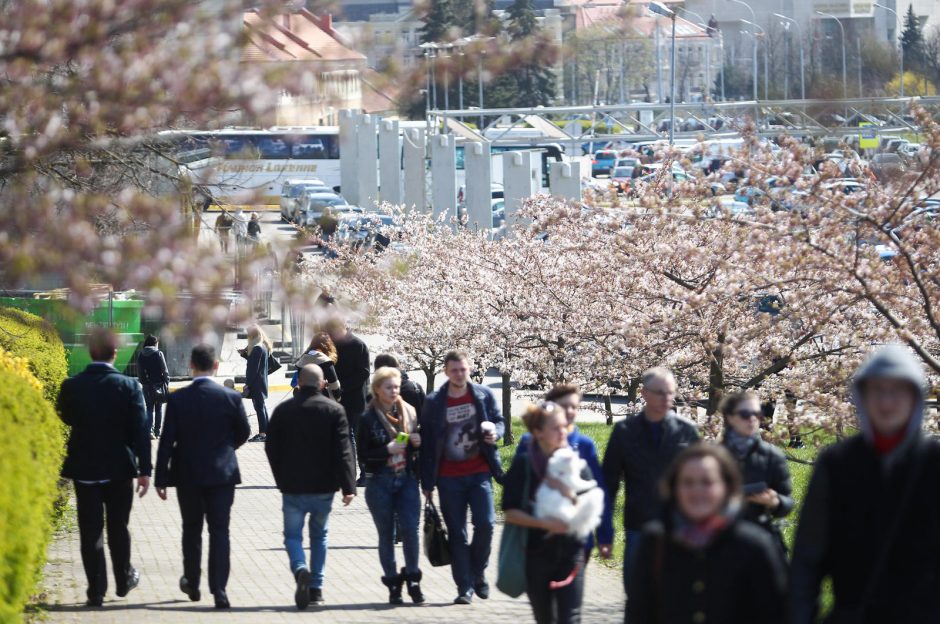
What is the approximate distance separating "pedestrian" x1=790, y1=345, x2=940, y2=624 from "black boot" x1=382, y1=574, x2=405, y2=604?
196 inches

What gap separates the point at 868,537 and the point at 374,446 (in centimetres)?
522

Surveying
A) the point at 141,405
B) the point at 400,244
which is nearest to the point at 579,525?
the point at 141,405

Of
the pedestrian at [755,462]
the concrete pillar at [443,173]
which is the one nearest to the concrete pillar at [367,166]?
the concrete pillar at [443,173]

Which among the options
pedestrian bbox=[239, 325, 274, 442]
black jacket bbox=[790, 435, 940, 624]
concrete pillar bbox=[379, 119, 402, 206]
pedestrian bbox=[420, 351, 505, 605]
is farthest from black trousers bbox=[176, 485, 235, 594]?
concrete pillar bbox=[379, 119, 402, 206]

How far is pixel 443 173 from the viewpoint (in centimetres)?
4438

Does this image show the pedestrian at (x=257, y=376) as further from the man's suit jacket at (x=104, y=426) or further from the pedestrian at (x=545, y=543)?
the pedestrian at (x=545, y=543)

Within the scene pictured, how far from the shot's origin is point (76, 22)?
5.87m

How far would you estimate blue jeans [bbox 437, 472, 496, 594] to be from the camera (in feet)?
30.1

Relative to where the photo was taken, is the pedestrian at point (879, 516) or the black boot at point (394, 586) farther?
the black boot at point (394, 586)

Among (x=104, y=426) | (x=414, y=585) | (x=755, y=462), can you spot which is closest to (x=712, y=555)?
(x=755, y=462)

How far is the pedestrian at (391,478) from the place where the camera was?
9.21 m

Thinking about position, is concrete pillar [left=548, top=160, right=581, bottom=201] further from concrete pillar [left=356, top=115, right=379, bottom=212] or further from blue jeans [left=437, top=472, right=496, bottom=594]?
concrete pillar [left=356, top=115, right=379, bottom=212]

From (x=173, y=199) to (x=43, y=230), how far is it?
60 cm

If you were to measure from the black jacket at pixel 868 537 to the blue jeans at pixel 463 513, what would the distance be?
4.75 meters
